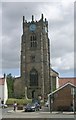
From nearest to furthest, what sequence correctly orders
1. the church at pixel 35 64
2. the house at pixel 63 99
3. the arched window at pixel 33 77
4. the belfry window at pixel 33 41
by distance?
the house at pixel 63 99 < the church at pixel 35 64 < the arched window at pixel 33 77 < the belfry window at pixel 33 41

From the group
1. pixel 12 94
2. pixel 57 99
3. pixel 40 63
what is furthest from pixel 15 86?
pixel 57 99

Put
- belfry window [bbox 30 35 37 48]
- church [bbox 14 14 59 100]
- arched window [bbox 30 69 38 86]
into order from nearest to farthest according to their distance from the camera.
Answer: church [bbox 14 14 59 100], arched window [bbox 30 69 38 86], belfry window [bbox 30 35 37 48]

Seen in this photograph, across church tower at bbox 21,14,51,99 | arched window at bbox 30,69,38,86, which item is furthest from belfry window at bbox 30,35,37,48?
arched window at bbox 30,69,38,86

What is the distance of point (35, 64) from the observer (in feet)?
310

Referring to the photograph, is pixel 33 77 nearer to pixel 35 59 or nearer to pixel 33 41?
pixel 35 59

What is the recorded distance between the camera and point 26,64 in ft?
311

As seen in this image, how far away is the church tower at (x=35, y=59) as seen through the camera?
92875mm

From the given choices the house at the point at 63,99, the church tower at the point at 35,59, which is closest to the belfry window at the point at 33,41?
the church tower at the point at 35,59

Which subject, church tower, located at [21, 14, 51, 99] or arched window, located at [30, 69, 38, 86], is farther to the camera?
arched window, located at [30, 69, 38, 86]

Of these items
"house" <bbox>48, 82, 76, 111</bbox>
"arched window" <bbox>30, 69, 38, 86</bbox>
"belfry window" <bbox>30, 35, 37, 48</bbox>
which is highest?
"belfry window" <bbox>30, 35, 37, 48</bbox>

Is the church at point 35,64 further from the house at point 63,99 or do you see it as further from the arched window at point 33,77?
the house at point 63,99

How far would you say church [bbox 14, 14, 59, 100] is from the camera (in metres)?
92.8

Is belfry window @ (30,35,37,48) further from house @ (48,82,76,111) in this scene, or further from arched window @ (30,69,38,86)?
house @ (48,82,76,111)

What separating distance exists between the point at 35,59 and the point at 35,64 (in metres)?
1.44
